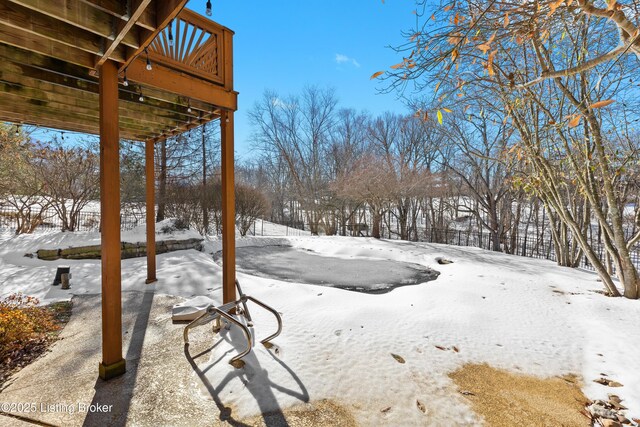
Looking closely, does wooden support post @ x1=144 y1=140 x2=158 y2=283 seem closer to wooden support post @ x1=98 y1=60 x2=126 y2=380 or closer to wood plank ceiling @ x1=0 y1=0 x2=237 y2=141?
wood plank ceiling @ x1=0 y1=0 x2=237 y2=141

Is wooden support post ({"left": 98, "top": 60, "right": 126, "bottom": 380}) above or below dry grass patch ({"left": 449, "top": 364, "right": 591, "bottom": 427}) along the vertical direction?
above

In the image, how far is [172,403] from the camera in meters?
2.22

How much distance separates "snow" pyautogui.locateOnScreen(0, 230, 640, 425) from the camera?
2.38 metres

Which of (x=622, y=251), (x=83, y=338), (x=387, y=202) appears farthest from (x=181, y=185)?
(x=622, y=251)

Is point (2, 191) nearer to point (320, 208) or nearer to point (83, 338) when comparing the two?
point (83, 338)

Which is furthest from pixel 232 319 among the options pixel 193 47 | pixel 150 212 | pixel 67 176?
pixel 67 176

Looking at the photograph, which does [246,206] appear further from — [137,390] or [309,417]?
[309,417]

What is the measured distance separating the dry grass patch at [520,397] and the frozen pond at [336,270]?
9.59 ft

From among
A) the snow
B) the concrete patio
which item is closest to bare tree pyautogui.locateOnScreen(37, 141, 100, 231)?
the snow

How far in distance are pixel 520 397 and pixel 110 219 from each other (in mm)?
3813

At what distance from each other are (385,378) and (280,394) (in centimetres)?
96

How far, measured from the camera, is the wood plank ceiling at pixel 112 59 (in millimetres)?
1969

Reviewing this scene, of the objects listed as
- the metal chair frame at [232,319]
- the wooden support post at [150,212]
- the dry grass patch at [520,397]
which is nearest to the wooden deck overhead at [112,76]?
the metal chair frame at [232,319]

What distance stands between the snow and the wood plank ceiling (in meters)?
2.77
